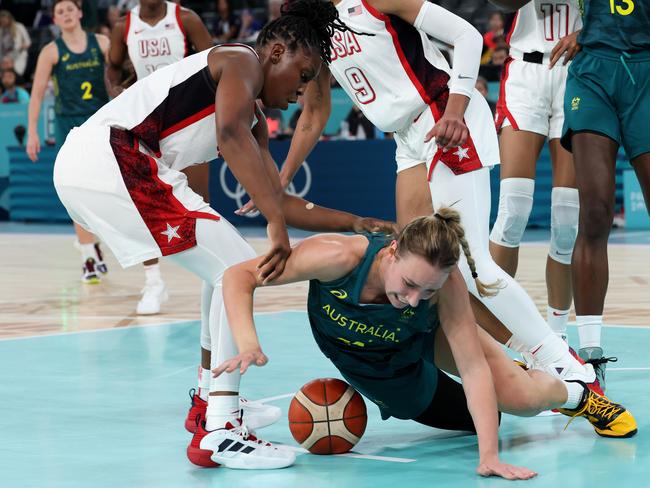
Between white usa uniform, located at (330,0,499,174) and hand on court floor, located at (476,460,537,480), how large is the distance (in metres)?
1.46

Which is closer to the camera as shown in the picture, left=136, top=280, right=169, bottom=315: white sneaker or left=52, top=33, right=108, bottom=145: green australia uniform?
left=136, top=280, right=169, bottom=315: white sneaker

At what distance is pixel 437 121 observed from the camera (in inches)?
197

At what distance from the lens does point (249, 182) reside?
4113 mm

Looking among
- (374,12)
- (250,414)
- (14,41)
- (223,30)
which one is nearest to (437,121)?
(374,12)

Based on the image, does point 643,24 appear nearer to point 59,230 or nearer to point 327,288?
point 327,288

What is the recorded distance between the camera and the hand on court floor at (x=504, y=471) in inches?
151

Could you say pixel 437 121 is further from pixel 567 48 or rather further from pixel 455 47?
pixel 567 48

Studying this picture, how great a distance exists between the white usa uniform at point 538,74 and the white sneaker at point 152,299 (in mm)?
3162

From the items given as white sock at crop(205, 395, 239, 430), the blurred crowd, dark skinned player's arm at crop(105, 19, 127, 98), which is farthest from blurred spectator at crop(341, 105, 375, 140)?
white sock at crop(205, 395, 239, 430)

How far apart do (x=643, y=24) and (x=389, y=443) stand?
2141 millimetres

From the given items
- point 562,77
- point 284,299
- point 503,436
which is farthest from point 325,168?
point 503,436

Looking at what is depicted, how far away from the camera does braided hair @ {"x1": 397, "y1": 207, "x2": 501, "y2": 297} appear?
12.2 feet

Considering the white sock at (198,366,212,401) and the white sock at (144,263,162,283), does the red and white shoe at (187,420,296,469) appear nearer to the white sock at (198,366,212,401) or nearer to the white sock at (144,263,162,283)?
the white sock at (198,366,212,401)

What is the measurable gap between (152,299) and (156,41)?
1884mm
